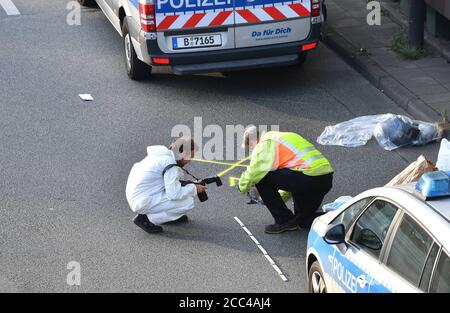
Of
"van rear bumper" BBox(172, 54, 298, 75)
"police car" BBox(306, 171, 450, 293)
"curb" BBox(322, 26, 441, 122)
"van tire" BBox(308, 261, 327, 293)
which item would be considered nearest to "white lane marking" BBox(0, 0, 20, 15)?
"van rear bumper" BBox(172, 54, 298, 75)

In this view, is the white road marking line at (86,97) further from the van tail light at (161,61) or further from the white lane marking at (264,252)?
→ the white lane marking at (264,252)

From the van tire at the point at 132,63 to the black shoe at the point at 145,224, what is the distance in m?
4.26

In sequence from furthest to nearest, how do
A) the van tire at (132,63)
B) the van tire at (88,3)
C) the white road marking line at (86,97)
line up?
the van tire at (88,3) → the van tire at (132,63) → the white road marking line at (86,97)

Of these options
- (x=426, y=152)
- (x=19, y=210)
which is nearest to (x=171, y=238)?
(x=19, y=210)

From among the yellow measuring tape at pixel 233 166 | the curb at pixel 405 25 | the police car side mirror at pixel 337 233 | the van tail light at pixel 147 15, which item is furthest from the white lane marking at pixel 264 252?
the curb at pixel 405 25

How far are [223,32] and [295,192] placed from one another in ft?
12.5

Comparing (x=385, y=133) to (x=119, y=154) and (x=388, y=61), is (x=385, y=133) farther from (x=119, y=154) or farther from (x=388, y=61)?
(x=119, y=154)

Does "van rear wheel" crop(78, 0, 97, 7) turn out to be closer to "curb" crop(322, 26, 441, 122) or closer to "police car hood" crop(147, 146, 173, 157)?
"curb" crop(322, 26, 441, 122)

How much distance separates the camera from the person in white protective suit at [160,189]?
10180mm

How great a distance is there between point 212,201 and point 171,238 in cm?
87

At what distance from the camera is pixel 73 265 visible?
31.6 feet

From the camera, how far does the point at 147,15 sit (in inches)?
516

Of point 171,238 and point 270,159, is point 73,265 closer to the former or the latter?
point 171,238

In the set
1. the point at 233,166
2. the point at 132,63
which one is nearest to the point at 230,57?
the point at 132,63
